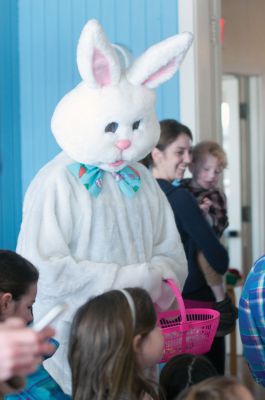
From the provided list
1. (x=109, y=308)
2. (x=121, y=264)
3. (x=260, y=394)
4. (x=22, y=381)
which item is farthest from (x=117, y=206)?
(x=260, y=394)

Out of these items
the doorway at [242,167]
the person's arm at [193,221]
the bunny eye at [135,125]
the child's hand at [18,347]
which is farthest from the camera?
the doorway at [242,167]

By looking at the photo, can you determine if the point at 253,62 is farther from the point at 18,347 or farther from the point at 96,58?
the point at 18,347

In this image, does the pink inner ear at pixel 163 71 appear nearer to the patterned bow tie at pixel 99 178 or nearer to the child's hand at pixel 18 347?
the patterned bow tie at pixel 99 178

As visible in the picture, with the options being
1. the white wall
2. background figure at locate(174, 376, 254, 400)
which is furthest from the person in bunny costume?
the white wall

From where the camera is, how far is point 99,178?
1957 mm

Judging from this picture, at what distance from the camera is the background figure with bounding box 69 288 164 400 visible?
145 cm

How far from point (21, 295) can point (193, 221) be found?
0.86m

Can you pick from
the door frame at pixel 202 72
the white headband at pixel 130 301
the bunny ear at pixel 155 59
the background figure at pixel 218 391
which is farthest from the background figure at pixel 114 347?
the door frame at pixel 202 72

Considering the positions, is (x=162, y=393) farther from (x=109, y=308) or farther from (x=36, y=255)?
(x=36, y=255)

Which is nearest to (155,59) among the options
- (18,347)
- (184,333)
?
(184,333)

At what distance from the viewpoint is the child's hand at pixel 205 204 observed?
2633 mm

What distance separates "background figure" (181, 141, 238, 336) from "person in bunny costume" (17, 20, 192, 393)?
561 millimetres

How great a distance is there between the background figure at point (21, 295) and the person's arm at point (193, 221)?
2.61 ft

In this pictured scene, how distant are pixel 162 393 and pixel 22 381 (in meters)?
0.76
